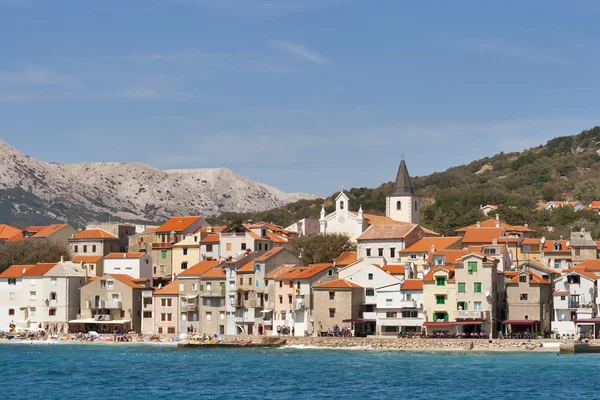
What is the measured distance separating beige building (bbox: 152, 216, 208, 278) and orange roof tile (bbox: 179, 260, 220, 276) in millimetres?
9167

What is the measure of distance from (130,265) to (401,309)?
30697 mm

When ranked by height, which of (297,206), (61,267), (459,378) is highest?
(297,206)

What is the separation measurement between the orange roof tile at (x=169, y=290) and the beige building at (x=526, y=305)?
93.9 feet

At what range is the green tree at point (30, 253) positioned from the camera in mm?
110312

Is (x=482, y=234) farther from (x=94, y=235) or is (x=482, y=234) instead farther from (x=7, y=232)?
(x=7, y=232)

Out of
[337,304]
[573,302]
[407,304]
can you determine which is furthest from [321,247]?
[573,302]

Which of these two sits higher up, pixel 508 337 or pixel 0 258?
pixel 0 258

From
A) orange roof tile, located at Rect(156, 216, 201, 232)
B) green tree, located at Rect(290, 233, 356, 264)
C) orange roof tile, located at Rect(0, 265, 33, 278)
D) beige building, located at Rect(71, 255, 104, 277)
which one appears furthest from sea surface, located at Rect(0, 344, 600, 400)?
orange roof tile, located at Rect(156, 216, 201, 232)

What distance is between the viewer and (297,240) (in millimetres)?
106062

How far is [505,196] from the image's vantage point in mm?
150500

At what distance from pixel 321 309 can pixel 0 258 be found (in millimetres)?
39566

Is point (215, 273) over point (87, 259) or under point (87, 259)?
under

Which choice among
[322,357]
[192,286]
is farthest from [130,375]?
[192,286]

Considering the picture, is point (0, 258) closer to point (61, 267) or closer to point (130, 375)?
point (61, 267)
